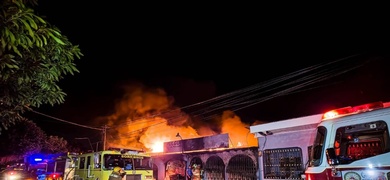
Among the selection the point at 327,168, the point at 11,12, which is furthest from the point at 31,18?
the point at 327,168

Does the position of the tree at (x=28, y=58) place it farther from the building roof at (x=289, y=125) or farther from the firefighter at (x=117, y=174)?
the building roof at (x=289, y=125)

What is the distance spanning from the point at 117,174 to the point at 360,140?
823 cm

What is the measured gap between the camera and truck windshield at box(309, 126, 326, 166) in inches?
195

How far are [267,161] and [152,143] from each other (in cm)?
1695

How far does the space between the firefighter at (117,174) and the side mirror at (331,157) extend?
315 inches

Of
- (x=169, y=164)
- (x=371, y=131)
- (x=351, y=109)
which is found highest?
(x=351, y=109)

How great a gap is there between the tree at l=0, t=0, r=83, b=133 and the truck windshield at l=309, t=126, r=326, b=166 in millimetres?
4159

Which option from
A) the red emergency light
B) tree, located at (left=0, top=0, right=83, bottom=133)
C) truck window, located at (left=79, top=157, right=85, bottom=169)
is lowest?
truck window, located at (left=79, top=157, right=85, bottom=169)

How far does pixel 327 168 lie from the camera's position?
15.5 ft

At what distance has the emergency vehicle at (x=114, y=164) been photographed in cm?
1095

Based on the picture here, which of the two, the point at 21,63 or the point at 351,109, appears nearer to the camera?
the point at 21,63

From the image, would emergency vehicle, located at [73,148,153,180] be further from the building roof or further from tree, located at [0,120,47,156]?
tree, located at [0,120,47,156]

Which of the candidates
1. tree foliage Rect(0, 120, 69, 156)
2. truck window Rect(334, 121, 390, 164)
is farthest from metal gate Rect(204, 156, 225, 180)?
tree foliage Rect(0, 120, 69, 156)

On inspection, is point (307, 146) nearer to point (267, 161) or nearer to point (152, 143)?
point (267, 161)
